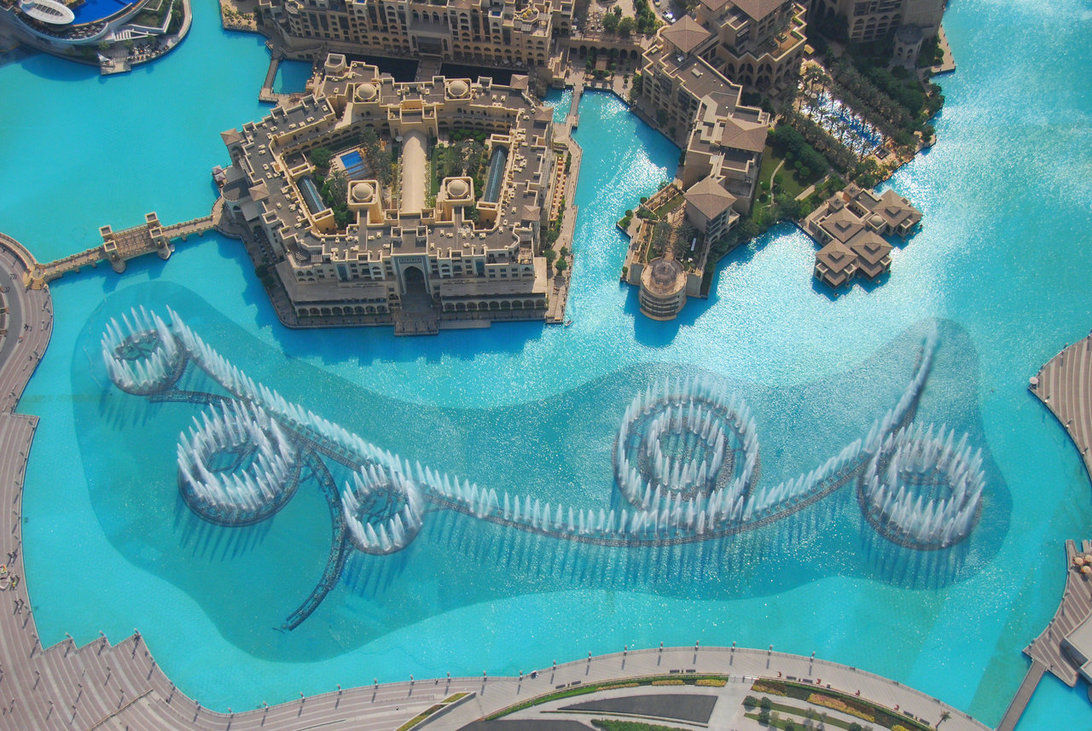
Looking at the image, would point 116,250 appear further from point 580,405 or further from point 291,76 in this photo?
point 580,405

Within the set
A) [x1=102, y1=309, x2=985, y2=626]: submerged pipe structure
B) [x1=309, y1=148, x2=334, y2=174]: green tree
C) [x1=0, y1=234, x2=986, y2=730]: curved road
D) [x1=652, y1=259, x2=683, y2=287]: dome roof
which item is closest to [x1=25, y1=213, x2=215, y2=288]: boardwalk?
[x1=309, y1=148, x2=334, y2=174]: green tree

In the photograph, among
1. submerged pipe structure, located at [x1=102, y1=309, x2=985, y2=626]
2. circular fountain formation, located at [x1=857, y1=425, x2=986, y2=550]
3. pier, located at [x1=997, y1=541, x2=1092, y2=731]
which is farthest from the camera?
submerged pipe structure, located at [x1=102, y1=309, x2=985, y2=626]

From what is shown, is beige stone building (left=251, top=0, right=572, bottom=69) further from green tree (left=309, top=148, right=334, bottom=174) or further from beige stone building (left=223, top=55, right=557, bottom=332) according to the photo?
green tree (left=309, top=148, right=334, bottom=174)

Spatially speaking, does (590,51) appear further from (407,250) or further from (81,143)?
(81,143)

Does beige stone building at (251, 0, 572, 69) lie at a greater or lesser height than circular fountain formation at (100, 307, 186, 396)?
greater

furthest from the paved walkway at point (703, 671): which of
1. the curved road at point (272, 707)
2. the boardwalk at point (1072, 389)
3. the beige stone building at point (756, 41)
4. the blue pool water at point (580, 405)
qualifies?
the beige stone building at point (756, 41)

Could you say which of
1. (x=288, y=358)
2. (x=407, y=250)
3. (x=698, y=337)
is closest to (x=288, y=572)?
(x=288, y=358)
